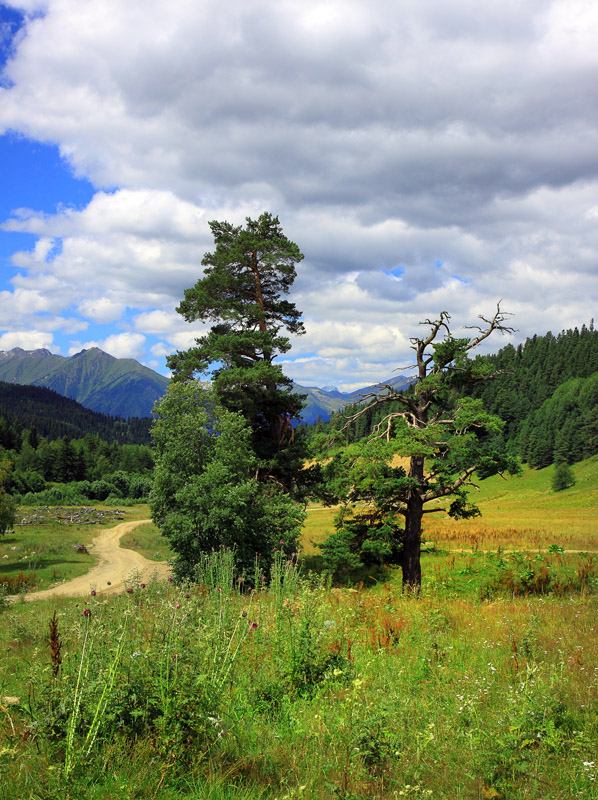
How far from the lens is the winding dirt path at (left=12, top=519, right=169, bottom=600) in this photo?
21.1m

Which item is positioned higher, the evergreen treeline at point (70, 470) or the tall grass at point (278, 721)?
the tall grass at point (278, 721)

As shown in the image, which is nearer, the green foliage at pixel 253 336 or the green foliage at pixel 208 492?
the green foliage at pixel 208 492

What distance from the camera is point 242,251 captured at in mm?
19625

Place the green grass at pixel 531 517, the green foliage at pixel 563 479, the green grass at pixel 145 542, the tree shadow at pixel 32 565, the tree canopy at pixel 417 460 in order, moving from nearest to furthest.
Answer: the tree canopy at pixel 417 460 → the green grass at pixel 531 517 → the tree shadow at pixel 32 565 → the green grass at pixel 145 542 → the green foliage at pixel 563 479

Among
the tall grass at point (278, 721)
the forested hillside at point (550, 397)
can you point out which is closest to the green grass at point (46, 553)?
the tall grass at point (278, 721)

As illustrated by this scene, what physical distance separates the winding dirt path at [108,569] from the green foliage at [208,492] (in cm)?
275

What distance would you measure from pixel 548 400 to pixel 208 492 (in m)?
136

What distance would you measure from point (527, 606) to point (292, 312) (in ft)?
49.7

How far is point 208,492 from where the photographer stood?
48.2ft

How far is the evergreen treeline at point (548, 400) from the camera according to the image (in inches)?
3716

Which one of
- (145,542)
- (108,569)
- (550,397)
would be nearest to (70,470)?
(145,542)

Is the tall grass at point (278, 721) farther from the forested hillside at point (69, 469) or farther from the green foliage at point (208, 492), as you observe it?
the forested hillside at point (69, 469)

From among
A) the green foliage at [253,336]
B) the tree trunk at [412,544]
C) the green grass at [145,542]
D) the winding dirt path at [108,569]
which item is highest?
the green foliage at [253,336]

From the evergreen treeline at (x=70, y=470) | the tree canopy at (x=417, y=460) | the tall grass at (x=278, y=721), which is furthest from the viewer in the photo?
the evergreen treeline at (x=70, y=470)
